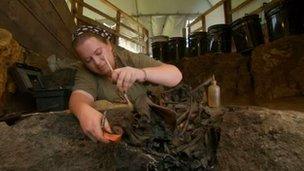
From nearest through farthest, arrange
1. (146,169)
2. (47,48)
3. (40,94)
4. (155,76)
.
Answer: (146,169) < (155,76) < (40,94) < (47,48)

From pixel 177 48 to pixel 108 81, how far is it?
566 cm

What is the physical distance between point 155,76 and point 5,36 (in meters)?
1.72

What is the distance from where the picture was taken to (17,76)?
3090mm

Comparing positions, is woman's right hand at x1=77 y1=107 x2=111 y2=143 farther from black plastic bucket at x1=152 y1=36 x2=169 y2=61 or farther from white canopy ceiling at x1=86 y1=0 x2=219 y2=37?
white canopy ceiling at x1=86 y1=0 x2=219 y2=37

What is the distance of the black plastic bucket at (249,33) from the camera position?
5.43m

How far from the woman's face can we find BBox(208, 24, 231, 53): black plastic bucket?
4493mm

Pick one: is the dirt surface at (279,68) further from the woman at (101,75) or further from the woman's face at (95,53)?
the woman's face at (95,53)

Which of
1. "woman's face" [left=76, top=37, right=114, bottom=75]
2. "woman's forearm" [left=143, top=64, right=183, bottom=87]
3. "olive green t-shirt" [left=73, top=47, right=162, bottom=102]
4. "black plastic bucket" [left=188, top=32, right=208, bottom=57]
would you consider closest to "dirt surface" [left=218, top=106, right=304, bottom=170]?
"woman's forearm" [left=143, top=64, right=183, bottom=87]

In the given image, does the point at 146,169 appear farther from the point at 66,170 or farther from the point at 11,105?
the point at 11,105

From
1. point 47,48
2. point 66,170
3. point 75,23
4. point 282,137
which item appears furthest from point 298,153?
point 75,23

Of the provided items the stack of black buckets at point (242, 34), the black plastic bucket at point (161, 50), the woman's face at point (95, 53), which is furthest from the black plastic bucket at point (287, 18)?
the black plastic bucket at point (161, 50)

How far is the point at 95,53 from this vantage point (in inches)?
86.0

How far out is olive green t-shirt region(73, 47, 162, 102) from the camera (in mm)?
2424

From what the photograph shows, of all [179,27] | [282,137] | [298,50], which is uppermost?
[179,27]
